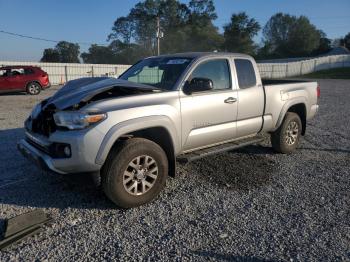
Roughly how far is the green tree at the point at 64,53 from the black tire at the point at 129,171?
6846 centimetres

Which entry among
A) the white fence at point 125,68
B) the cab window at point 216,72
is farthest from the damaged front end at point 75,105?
the white fence at point 125,68

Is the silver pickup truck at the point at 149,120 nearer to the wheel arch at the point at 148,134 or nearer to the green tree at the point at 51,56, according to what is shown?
the wheel arch at the point at 148,134

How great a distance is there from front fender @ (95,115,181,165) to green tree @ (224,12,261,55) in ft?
Answer: 286

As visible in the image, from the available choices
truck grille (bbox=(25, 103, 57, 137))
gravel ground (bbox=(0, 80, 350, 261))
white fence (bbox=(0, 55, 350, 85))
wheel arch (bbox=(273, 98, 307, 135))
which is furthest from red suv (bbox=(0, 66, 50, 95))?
wheel arch (bbox=(273, 98, 307, 135))

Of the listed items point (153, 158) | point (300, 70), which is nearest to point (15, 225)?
point (153, 158)

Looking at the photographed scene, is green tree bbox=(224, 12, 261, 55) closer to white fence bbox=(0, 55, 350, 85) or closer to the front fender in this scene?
white fence bbox=(0, 55, 350, 85)

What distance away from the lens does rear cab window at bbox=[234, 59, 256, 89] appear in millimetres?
5539

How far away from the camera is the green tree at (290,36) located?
92250mm

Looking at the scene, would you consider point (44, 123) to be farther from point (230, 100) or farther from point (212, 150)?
point (230, 100)

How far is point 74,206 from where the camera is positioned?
4246mm

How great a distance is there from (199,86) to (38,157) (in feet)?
7.15

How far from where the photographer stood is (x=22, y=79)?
18.5 meters

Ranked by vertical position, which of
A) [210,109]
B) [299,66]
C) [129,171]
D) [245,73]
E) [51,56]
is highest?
[51,56]

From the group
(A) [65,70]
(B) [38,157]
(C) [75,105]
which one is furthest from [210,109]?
(A) [65,70]
